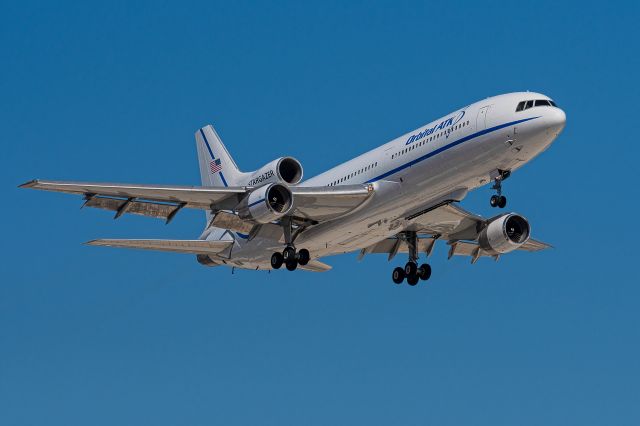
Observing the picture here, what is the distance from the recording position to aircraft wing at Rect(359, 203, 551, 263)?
162 feet

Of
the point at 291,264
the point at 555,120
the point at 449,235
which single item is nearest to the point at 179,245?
the point at 291,264

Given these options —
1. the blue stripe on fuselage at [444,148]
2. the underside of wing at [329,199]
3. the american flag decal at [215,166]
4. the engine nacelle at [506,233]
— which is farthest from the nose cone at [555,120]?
the american flag decal at [215,166]

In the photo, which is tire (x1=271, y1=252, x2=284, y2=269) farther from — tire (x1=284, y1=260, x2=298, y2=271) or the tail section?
the tail section

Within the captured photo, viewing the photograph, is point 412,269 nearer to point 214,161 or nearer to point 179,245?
point 179,245

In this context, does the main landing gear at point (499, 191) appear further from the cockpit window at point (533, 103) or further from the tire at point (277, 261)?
the tire at point (277, 261)

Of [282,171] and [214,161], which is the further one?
[214,161]

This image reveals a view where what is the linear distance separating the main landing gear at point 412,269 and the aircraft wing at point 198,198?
19.9 feet

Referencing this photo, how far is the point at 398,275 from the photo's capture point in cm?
5138

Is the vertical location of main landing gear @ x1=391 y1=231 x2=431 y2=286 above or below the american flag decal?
below

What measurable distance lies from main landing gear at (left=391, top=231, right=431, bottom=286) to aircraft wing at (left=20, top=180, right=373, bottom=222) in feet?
19.9

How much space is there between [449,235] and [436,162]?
1033 cm

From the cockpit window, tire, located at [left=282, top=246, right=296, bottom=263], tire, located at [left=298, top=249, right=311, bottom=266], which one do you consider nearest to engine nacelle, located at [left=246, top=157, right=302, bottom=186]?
tire, located at [left=282, top=246, right=296, bottom=263]

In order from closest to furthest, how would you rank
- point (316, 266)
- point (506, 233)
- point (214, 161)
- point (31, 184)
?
point (31, 184) < point (506, 233) < point (316, 266) < point (214, 161)

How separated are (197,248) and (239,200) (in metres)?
6.37
